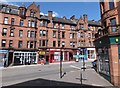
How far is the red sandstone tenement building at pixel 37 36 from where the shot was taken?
3412cm

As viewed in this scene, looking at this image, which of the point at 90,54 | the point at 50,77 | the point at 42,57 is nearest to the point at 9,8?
the point at 42,57

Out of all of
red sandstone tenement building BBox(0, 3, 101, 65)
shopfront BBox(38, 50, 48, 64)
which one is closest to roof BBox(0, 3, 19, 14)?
red sandstone tenement building BBox(0, 3, 101, 65)

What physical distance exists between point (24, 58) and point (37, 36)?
694 centimetres

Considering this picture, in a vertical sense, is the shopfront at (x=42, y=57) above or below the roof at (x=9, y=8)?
below

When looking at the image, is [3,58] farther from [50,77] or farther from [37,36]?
[50,77]

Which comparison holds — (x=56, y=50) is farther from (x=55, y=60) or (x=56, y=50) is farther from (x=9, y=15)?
(x=9, y=15)

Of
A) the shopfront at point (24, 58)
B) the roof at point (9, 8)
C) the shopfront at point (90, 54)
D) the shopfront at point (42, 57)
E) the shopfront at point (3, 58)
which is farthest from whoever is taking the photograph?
the shopfront at point (90, 54)

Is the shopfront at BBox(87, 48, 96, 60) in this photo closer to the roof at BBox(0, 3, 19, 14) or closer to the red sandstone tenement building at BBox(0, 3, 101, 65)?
the red sandstone tenement building at BBox(0, 3, 101, 65)

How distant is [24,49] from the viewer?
35.8 metres

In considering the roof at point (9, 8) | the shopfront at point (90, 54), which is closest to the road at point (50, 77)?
the roof at point (9, 8)

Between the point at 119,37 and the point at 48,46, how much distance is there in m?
28.6

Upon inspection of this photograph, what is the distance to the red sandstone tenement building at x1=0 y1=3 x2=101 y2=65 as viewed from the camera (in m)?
34.1

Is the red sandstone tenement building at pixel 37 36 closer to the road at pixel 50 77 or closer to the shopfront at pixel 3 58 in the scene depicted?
the shopfront at pixel 3 58

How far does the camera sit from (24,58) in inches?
1420
